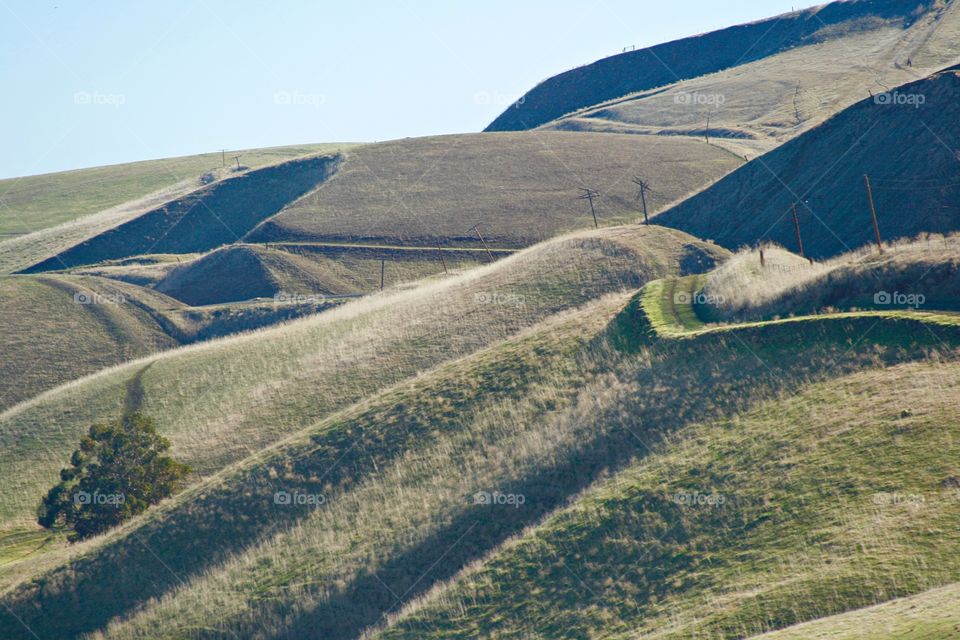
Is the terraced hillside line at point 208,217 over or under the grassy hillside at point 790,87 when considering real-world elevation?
under

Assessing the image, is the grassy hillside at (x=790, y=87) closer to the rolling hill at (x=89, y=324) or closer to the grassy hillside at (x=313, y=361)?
the grassy hillside at (x=313, y=361)

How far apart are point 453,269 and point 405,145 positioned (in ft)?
212

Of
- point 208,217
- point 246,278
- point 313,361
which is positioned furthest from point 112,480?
point 208,217

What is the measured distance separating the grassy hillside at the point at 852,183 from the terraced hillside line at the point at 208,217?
7771cm

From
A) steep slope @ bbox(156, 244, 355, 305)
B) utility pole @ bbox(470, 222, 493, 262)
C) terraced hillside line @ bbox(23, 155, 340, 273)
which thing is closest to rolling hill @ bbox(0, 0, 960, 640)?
steep slope @ bbox(156, 244, 355, 305)

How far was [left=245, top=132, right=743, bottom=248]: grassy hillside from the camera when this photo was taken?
111 m

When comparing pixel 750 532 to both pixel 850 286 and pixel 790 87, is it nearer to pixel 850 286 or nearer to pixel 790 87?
pixel 850 286

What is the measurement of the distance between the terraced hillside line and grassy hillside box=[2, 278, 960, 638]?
322 ft

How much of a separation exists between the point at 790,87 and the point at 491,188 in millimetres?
67772

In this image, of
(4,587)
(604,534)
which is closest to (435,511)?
(604,534)

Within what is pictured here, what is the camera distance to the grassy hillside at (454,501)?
28.9m

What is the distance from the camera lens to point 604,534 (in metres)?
29.4

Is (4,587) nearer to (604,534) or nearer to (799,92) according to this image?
(604,534)

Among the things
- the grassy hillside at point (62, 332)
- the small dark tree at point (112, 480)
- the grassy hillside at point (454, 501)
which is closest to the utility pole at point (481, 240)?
the grassy hillside at point (62, 332)
